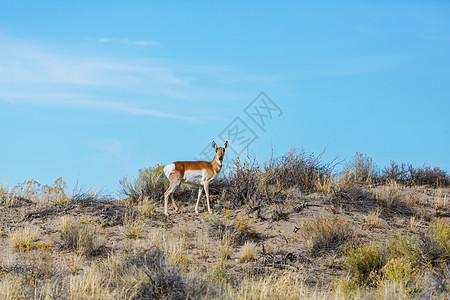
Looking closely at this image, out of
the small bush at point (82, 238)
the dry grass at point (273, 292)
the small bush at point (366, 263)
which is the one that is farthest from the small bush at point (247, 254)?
the small bush at point (82, 238)

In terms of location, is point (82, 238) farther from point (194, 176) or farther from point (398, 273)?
point (398, 273)

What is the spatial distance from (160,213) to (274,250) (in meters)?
4.88

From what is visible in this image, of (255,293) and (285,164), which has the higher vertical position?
(285,164)

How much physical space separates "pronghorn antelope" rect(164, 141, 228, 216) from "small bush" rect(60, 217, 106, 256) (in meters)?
2.83

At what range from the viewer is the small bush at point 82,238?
11828mm

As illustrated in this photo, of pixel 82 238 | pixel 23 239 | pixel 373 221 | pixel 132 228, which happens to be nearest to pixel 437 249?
pixel 373 221

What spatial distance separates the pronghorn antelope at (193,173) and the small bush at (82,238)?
2832mm

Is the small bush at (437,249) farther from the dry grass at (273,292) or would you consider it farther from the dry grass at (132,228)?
the dry grass at (132,228)

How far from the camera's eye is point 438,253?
35.2ft

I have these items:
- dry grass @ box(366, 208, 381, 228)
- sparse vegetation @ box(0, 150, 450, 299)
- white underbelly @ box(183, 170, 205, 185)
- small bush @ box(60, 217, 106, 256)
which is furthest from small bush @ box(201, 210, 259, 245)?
dry grass @ box(366, 208, 381, 228)

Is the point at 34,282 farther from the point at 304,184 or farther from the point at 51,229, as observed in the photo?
the point at 304,184

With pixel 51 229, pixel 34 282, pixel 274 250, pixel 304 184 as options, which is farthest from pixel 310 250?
pixel 51 229

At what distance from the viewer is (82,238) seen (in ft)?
39.6

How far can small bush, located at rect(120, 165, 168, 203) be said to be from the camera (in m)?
16.7
